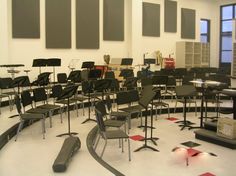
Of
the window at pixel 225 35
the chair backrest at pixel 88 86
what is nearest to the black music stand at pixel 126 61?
the chair backrest at pixel 88 86

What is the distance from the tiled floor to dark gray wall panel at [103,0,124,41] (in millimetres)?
6447

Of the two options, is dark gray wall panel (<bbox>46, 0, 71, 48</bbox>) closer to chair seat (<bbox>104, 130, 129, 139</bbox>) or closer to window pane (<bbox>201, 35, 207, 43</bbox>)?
chair seat (<bbox>104, 130, 129, 139</bbox>)

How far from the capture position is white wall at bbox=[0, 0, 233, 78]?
942cm

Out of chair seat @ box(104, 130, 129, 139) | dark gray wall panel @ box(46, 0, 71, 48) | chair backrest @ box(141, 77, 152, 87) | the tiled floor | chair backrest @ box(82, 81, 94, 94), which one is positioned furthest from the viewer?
dark gray wall panel @ box(46, 0, 71, 48)

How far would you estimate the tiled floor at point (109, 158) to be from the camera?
3922 millimetres

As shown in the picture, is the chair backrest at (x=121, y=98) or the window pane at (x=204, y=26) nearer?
the chair backrest at (x=121, y=98)

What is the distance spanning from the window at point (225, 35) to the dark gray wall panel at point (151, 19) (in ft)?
15.3

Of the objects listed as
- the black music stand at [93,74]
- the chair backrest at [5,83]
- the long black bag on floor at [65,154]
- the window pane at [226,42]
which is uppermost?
the window pane at [226,42]

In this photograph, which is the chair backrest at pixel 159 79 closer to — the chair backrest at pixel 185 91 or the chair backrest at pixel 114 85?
the chair backrest at pixel 114 85

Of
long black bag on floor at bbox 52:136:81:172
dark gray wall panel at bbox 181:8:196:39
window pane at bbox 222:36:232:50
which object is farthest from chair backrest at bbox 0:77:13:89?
window pane at bbox 222:36:232:50

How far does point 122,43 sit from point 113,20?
105cm

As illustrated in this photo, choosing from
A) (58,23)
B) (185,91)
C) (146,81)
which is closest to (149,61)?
(58,23)

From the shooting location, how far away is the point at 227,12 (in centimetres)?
1608

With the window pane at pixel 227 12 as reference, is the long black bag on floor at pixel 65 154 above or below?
below
